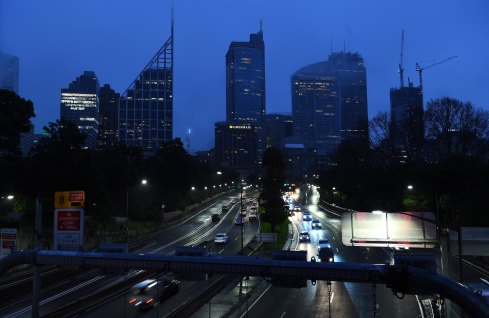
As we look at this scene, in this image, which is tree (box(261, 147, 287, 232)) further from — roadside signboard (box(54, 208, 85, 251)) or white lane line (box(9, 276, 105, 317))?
roadside signboard (box(54, 208, 85, 251))

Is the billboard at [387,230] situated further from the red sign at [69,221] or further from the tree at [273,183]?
the tree at [273,183]

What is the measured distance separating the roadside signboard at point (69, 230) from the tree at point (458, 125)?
2121 inches

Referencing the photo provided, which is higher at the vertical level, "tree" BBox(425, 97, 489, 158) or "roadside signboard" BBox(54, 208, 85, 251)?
"tree" BBox(425, 97, 489, 158)

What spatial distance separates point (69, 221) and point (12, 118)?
27.9 m

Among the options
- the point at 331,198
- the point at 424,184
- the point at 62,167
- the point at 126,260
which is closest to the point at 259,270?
the point at 126,260

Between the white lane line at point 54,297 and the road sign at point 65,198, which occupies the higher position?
the road sign at point 65,198

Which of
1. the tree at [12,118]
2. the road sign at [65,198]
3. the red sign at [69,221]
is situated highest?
the tree at [12,118]

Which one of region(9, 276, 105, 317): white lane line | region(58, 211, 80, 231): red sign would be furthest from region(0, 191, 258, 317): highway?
region(58, 211, 80, 231): red sign

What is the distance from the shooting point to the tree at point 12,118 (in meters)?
40.7

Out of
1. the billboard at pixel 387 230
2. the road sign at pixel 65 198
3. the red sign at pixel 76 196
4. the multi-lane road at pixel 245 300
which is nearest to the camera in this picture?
the road sign at pixel 65 198

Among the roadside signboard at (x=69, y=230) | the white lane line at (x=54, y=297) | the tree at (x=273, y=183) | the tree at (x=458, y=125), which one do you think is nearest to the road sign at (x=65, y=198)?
the roadside signboard at (x=69, y=230)

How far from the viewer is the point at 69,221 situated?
18391 mm

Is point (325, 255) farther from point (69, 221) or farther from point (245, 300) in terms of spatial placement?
point (69, 221)

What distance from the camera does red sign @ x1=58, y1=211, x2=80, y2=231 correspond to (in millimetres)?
18219
